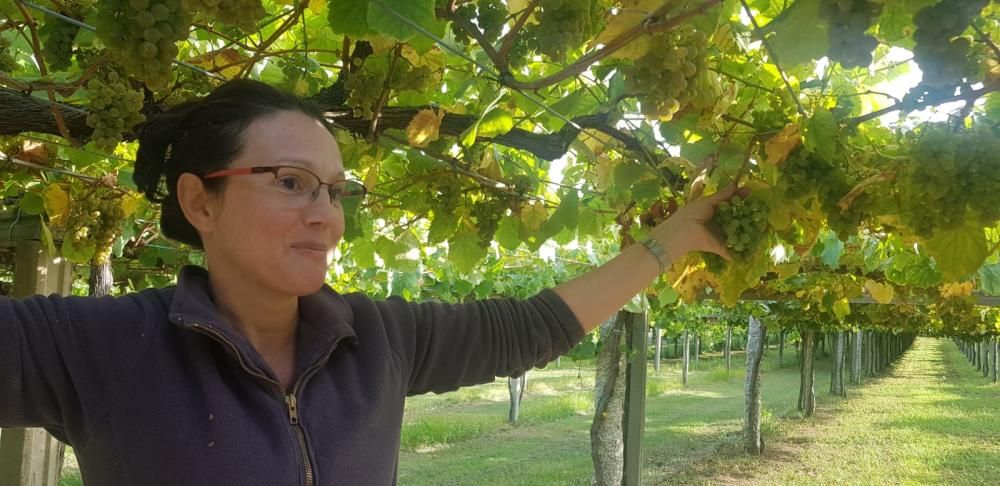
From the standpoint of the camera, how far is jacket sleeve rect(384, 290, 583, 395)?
1.63 m

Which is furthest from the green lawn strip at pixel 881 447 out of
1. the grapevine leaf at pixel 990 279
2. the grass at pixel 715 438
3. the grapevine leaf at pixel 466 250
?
the grapevine leaf at pixel 466 250

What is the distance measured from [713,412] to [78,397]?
16.5 m

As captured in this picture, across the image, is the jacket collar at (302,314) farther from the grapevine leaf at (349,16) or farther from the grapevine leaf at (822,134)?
the grapevine leaf at (822,134)

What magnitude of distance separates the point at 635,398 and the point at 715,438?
750 centimetres

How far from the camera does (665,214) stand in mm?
2264

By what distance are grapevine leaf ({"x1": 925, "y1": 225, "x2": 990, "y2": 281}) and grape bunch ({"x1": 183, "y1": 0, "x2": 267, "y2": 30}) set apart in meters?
1.32

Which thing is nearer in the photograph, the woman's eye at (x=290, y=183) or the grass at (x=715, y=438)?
the woman's eye at (x=290, y=183)

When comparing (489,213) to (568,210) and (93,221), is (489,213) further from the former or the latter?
(93,221)

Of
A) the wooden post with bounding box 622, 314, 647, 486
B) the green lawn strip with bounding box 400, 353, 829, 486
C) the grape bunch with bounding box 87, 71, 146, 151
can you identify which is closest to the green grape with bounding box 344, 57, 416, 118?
the grape bunch with bounding box 87, 71, 146, 151

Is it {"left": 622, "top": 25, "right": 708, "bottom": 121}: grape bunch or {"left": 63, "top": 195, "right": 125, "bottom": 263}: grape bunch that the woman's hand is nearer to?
{"left": 622, "top": 25, "right": 708, "bottom": 121}: grape bunch

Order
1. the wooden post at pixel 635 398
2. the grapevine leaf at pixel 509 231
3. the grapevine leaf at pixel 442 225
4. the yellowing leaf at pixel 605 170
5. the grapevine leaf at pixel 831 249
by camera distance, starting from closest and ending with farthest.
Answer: the yellowing leaf at pixel 605 170 → the grapevine leaf at pixel 442 225 → the grapevine leaf at pixel 509 231 → the grapevine leaf at pixel 831 249 → the wooden post at pixel 635 398

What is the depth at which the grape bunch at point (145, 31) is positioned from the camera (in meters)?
1.12

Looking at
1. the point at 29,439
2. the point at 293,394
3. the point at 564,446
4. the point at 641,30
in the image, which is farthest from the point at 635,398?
the point at 564,446

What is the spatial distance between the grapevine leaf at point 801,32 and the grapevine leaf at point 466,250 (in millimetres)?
1847
